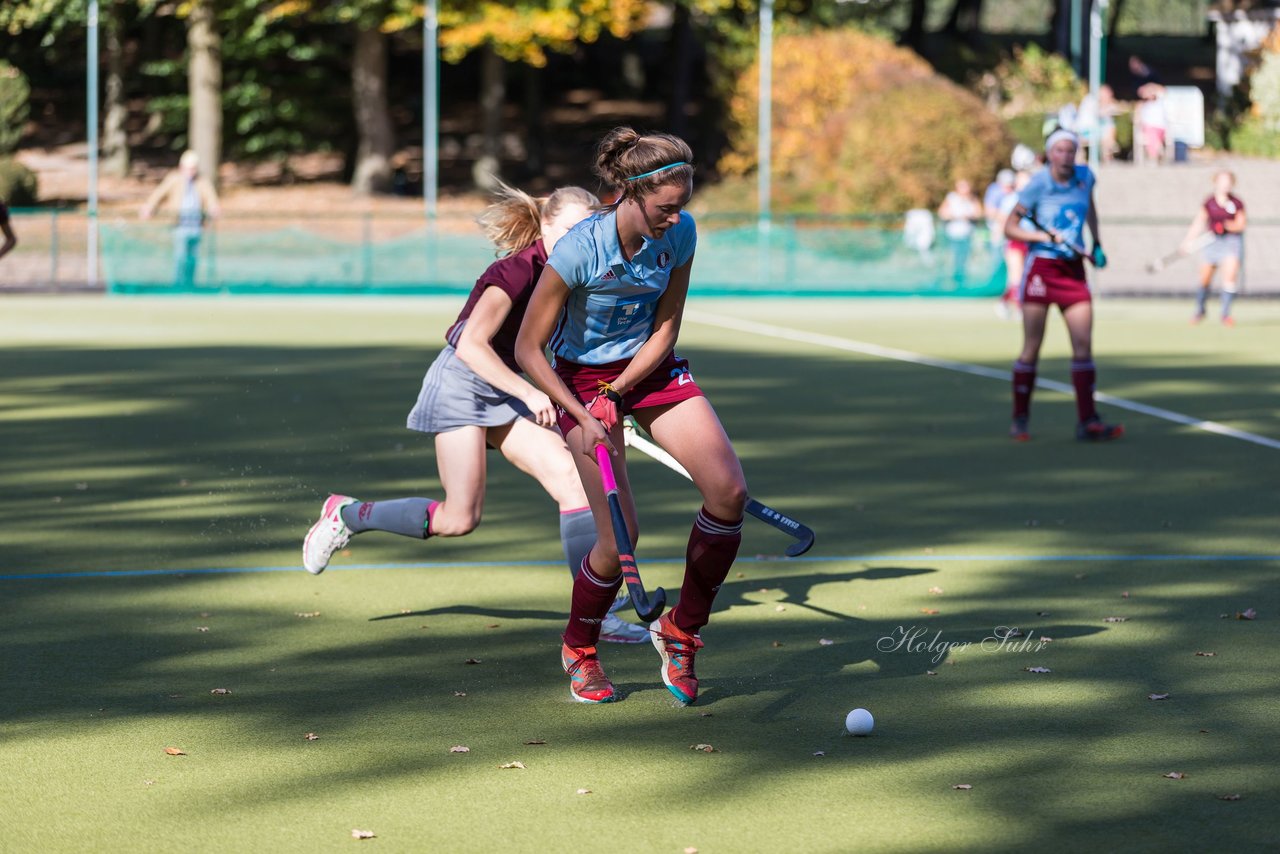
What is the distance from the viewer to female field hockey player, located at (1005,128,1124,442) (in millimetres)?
13125

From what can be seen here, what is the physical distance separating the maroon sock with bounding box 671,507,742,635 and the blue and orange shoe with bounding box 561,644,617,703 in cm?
30

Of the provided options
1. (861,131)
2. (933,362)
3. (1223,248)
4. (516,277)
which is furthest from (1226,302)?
(516,277)

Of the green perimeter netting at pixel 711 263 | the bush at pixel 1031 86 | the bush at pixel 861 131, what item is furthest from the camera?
the bush at pixel 1031 86

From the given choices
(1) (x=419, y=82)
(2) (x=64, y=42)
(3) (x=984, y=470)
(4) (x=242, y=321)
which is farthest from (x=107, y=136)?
(3) (x=984, y=470)

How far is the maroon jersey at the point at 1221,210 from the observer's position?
2461 centimetres

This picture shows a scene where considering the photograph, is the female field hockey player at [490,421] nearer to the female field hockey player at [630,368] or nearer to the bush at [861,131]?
the female field hockey player at [630,368]

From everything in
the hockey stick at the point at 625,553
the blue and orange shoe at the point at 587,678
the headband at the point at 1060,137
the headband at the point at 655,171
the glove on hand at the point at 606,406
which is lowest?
the blue and orange shoe at the point at 587,678

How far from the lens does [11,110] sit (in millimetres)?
45438

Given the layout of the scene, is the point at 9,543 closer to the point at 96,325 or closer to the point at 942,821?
the point at 942,821

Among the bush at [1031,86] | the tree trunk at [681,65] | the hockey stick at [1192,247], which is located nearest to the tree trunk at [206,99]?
the tree trunk at [681,65]

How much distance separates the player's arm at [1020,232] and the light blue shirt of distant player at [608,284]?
7.30 m

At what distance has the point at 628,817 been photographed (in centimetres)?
496

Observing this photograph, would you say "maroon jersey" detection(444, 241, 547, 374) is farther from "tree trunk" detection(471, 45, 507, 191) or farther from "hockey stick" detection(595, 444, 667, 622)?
"tree trunk" detection(471, 45, 507, 191)

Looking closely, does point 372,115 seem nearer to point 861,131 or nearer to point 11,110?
point 11,110
